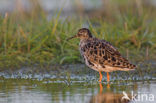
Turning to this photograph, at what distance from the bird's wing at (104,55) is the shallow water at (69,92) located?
0.42 meters

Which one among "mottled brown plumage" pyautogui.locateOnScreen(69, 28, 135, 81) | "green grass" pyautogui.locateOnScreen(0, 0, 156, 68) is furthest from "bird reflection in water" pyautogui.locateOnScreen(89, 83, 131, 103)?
"green grass" pyautogui.locateOnScreen(0, 0, 156, 68)

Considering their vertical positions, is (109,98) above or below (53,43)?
below

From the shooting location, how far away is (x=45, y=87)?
821 cm

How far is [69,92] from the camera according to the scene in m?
7.57

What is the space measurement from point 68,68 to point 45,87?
2.17 metres

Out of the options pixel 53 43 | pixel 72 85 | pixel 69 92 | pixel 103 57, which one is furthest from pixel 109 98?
pixel 53 43

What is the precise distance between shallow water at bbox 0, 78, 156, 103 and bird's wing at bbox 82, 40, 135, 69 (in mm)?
423

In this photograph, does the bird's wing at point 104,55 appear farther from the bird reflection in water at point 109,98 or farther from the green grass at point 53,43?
the green grass at point 53,43

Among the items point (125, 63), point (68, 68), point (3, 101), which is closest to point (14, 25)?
point (68, 68)

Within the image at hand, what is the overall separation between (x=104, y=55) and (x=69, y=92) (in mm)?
1497

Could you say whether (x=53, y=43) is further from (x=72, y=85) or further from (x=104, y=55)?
(x=72, y=85)

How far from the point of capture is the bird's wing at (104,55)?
8623mm

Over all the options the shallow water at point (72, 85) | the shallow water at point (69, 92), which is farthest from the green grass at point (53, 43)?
the shallow water at point (69, 92)

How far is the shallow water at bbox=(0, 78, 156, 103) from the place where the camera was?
6.92 meters
